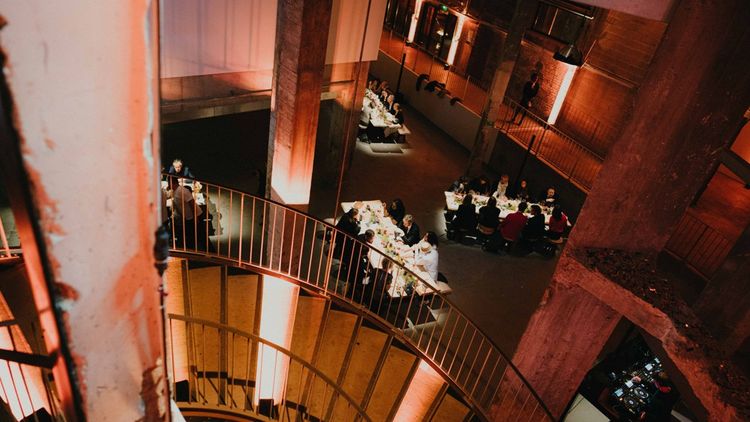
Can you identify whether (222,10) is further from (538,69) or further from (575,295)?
(538,69)

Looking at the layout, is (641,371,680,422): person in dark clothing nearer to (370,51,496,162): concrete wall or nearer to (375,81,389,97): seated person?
(370,51,496,162): concrete wall

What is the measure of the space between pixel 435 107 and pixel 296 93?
31.5ft

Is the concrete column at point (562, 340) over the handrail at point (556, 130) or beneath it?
over

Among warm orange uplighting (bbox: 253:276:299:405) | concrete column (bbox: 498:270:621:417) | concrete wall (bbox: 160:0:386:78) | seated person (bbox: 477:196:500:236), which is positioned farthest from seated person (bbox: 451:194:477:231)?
concrete column (bbox: 498:270:621:417)

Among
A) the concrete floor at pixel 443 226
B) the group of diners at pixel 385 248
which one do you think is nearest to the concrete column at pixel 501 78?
the concrete floor at pixel 443 226

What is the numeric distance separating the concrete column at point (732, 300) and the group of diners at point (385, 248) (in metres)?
4.25

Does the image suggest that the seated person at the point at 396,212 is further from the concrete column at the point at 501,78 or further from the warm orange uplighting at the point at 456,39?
the warm orange uplighting at the point at 456,39

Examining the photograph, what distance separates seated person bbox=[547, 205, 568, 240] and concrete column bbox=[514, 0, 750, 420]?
6.48m

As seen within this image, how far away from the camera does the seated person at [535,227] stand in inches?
403

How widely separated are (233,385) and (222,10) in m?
5.17

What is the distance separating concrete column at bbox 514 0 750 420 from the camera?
308 centimetres

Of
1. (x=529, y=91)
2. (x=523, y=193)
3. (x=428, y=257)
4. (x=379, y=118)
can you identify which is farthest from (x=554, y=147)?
(x=428, y=257)

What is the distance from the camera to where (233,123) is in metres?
14.0

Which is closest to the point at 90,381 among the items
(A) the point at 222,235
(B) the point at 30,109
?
(B) the point at 30,109
